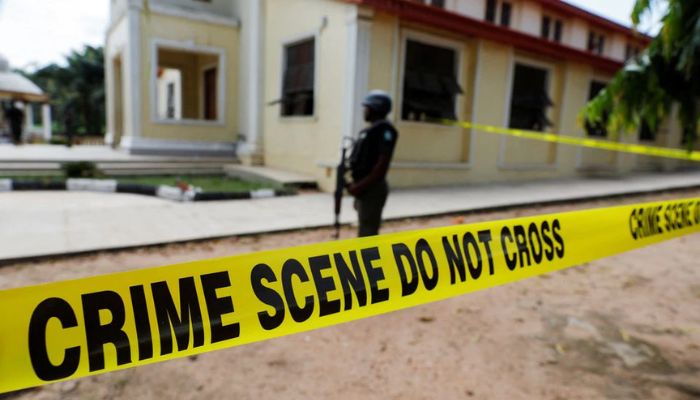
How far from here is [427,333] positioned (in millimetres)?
3057

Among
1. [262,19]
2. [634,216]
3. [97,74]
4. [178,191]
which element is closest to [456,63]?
[262,19]

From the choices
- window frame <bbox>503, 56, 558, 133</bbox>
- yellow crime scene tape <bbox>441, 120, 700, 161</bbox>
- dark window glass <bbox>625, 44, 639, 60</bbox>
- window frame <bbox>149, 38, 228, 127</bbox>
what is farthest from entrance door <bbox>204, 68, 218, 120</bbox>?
dark window glass <bbox>625, 44, 639, 60</bbox>

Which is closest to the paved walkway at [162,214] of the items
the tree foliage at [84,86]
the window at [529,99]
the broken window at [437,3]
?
the window at [529,99]

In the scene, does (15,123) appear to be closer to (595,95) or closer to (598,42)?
(595,95)

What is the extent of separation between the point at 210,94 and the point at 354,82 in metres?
8.56

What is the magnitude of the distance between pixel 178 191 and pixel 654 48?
6788 mm

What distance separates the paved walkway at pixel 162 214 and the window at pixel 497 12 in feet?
28.2

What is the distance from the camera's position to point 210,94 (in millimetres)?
15180

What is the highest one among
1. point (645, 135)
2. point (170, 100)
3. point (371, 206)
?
point (170, 100)

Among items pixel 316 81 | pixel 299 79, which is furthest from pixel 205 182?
pixel 316 81

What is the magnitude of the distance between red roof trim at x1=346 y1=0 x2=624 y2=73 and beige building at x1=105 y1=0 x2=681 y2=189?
1.2 inches

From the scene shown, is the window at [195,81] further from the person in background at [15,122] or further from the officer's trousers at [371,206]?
the officer's trousers at [371,206]

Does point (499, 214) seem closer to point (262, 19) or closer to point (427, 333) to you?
point (427, 333)

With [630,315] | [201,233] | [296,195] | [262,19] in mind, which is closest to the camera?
[630,315]
